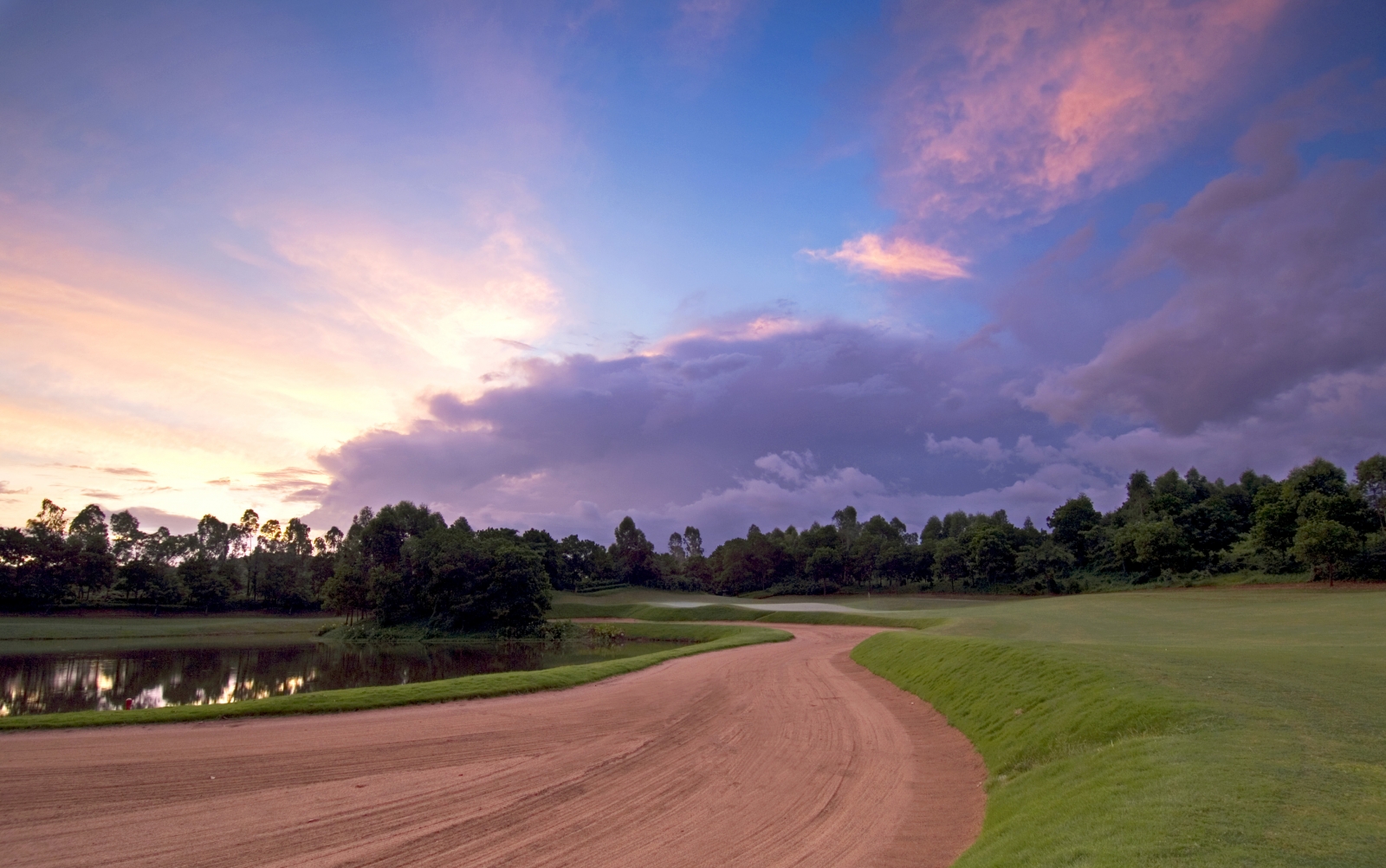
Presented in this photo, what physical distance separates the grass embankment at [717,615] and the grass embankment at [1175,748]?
2860 centimetres

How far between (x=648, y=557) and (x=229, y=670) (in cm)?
11171

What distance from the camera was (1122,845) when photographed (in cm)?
720

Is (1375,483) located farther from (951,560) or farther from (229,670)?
(229,670)

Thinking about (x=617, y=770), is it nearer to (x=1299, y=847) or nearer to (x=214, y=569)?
(x=1299, y=847)

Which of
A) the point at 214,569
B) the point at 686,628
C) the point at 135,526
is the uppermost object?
the point at 135,526

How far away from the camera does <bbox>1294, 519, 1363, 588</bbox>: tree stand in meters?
56.4

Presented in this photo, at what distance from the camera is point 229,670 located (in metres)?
36.7

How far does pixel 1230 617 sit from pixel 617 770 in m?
40.2

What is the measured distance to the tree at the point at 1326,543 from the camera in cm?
5644

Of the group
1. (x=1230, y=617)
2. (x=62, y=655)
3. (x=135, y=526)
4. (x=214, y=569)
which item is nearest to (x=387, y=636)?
(x=62, y=655)

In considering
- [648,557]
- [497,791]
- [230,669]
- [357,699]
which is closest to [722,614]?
[230,669]

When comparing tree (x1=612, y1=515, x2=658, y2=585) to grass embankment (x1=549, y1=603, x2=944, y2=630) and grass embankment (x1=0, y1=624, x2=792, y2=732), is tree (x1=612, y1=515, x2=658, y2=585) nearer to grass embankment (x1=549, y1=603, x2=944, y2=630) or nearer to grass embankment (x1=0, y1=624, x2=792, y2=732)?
grass embankment (x1=549, y1=603, x2=944, y2=630)

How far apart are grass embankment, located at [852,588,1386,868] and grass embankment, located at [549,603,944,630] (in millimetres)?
28602

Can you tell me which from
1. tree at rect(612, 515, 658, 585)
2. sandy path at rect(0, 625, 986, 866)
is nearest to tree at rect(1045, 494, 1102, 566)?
tree at rect(612, 515, 658, 585)
